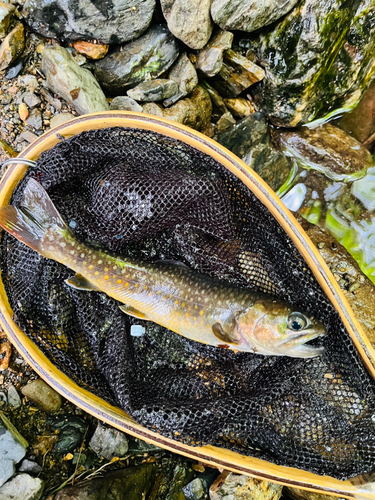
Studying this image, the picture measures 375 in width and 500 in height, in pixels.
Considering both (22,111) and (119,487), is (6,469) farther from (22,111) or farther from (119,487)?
(22,111)

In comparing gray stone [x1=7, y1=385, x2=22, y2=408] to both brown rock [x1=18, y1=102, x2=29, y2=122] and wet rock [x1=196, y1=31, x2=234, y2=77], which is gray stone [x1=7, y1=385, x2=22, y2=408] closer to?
brown rock [x1=18, y1=102, x2=29, y2=122]

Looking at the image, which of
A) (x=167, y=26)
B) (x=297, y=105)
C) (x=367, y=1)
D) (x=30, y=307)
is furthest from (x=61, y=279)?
(x=367, y=1)

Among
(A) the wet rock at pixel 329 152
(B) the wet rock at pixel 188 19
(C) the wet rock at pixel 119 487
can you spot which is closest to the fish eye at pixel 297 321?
(C) the wet rock at pixel 119 487

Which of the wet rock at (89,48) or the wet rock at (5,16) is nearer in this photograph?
the wet rock at (5,16)

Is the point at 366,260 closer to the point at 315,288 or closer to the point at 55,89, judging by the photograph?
the point at 315,288

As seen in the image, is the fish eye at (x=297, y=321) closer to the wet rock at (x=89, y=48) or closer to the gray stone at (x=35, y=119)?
the gray stone at (x=35, y=119)

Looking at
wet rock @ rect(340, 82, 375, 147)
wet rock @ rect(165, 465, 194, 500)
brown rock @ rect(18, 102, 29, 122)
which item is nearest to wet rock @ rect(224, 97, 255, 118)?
wet rock @ rect(340, 82, 375, 147)
